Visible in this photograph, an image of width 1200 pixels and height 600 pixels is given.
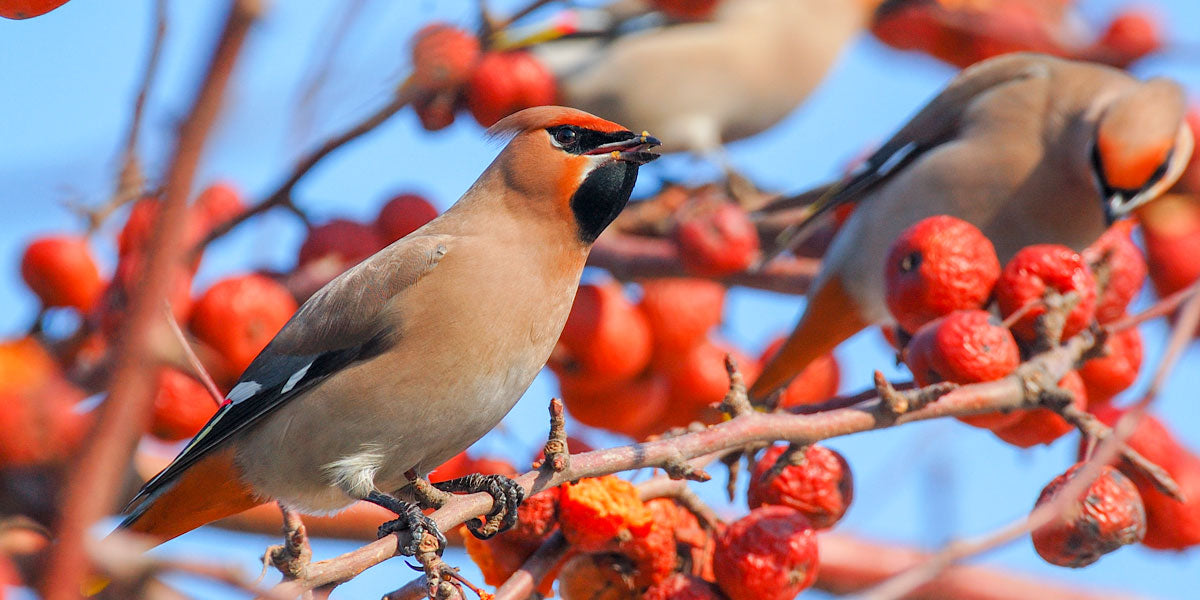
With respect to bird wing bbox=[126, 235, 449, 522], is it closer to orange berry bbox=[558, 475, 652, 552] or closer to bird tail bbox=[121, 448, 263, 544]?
bird tail bbox=[121, 448, 263, 544]

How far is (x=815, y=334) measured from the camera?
3412mm

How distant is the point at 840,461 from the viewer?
7.47 ft

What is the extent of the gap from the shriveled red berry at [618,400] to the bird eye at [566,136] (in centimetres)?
98

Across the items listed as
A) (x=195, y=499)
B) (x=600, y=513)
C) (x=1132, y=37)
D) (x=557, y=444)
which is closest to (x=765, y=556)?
(x=600, y=513)

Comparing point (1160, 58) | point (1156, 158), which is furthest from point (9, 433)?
point (1160, 58)

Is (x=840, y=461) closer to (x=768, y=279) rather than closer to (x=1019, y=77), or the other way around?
(x=768, y=279)

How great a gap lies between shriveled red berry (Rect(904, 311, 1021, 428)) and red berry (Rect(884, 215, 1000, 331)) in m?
0.13

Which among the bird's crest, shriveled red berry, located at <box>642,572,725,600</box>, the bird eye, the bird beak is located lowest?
shriveled red berry, located at <box>642,572,725,600</box>

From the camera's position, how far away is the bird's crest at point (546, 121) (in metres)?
2.65

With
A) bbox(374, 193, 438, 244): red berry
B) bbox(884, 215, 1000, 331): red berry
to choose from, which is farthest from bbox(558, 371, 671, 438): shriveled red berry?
bbox(884, 215, 1000, 331): red berry

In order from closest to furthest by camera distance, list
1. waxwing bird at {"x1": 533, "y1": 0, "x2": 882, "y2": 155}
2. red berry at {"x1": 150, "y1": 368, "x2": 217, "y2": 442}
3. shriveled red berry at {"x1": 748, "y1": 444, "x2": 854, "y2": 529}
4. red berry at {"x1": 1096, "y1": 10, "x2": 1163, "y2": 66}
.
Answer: shriveled red berry at {"x1": 748, "y1": 444, "x2": 854, "y2": 529}, red berry at {"x1": 150, "y1": 368, "x2": 217, "y2": 442}, red berry at {"x1": 1096, "y1": 10, "x2": 1163, "y2": 66}, waxwing bird at {"x1": 533, "y1": 0, "x2": 882, "y2": 155}

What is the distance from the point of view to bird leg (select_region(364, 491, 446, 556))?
2.03 m

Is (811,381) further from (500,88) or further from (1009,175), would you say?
(500,88)

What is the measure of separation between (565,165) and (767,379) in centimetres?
104
